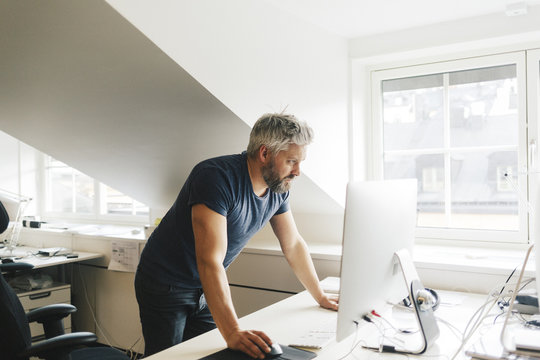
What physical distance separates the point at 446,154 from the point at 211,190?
5.53ft

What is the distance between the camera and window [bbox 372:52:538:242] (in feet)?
8.20

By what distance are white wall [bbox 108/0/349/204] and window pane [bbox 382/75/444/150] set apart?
33 centimetres

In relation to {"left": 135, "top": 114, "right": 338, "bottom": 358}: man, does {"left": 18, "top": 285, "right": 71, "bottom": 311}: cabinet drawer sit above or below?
below

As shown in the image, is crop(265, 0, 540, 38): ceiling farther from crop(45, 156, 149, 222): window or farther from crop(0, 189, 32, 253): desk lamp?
crop(0, 189, 32, 253): desk lamp

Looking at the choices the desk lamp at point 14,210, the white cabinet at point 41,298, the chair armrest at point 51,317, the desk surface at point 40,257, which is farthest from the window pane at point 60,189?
the chair armrest at point 51,317

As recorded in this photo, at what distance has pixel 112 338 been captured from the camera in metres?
3.34

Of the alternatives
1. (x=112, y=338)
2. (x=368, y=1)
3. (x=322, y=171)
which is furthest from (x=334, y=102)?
(x=112, y=338)

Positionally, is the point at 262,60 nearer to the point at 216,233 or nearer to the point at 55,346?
the point at 216,233

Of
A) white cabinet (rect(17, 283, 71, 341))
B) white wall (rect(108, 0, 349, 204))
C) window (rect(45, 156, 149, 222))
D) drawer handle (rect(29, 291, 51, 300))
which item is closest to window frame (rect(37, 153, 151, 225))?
window (rect(45, 156, 149, 222))

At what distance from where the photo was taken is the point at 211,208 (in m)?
1.48

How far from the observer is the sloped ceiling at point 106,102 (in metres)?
1.64

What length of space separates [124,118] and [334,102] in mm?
1136

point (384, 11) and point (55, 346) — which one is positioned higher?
point (384, 11)

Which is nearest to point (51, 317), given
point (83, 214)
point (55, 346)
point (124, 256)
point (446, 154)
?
point (55, 346)
